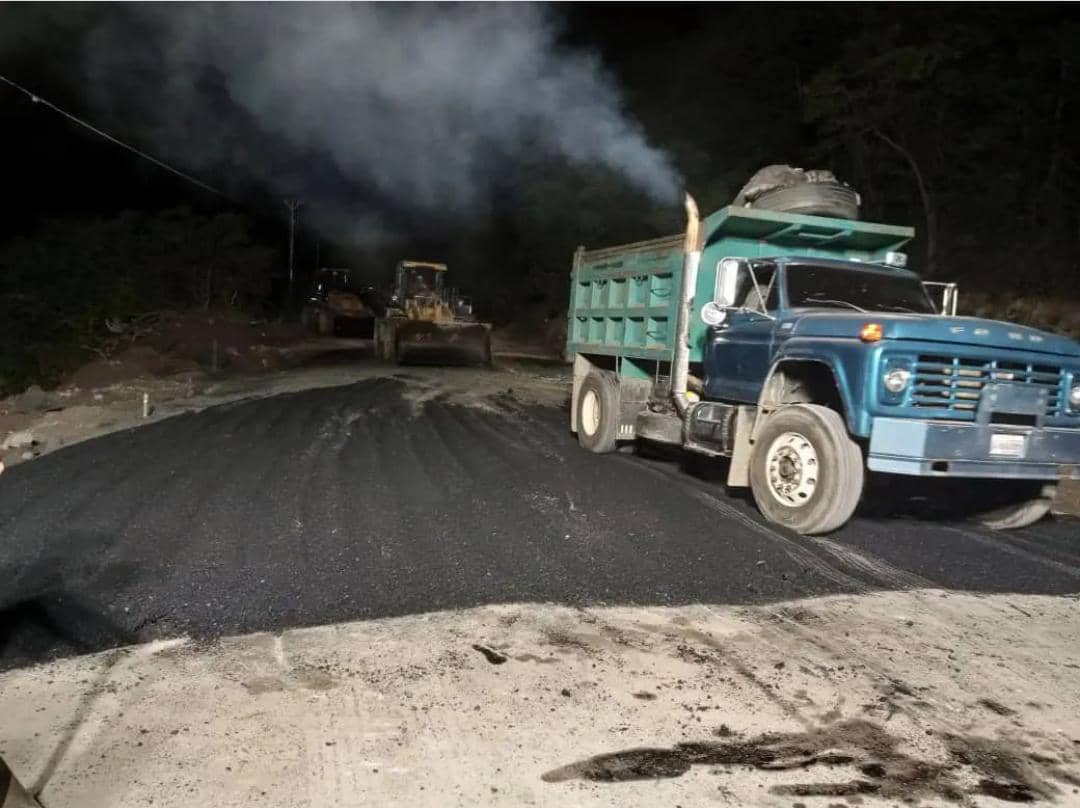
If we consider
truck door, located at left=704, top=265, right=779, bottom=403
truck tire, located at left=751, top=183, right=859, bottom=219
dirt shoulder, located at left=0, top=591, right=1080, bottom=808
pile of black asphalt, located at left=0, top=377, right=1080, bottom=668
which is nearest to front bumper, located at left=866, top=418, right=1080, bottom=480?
pile of black asphalt, located at left=0, top=377, right=1080, bottom=668

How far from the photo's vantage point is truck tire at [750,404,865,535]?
6.41m

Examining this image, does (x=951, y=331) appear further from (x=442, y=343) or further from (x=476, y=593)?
(x=442, y=343)

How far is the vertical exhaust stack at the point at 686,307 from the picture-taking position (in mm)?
8562

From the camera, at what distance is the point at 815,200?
864 cm

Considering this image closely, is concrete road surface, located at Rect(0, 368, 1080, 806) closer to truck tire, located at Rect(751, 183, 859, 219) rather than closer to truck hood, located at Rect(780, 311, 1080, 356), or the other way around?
truck hood, located at Rect(780, 311, 1080, 356)

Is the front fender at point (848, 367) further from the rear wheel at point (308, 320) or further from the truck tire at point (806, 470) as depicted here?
the rear wheel at point (308, 320)

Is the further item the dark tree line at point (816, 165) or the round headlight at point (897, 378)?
the dark tree line at point (816, 165)

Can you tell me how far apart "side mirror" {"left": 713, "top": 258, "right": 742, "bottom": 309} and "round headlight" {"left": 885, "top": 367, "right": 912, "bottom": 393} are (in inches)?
72.8

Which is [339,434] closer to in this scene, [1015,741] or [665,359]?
[665,359]

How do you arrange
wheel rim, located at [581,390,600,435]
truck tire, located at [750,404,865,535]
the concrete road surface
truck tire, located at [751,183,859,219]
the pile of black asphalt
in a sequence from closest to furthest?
the concrete road surface
the pile of black asphalt
truck tire, located at [750,404,865,535]
truck tire, located at [751,183,859,219]
wheel rim, located at [581,390,600,435]

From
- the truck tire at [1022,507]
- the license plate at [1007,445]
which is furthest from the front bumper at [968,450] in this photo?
the truck tire at [1022,507]

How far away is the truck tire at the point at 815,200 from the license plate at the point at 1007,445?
10.5 ft

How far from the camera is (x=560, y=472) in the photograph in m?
8.85

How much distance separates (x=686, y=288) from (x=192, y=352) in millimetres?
18376
